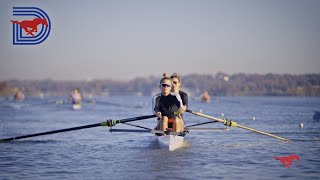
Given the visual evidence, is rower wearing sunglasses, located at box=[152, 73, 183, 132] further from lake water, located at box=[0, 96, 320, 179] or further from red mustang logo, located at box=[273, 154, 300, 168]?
red mustang logo, located at box=[273, 154, 300, 168]

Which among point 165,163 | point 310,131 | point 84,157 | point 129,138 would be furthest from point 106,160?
point 310,131

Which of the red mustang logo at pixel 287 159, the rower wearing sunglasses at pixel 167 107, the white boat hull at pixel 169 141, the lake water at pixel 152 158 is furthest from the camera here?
the rower wearing sunglasses at pixel 167 107

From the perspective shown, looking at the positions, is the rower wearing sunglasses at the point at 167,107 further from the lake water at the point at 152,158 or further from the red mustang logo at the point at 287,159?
the red mustang logo at the point at 287,159

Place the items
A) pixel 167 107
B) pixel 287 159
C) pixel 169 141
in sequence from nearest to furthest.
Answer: pixel 287 159 < pixel 169 141 < pixel 167 107

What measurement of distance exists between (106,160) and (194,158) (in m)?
2.61

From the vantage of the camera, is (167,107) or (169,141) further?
(167,107)

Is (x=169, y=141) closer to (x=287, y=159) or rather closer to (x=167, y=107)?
(x=167, y=107)

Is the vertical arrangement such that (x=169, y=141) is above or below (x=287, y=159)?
above

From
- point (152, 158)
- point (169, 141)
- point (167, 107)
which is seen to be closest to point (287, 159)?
point (169, 141)

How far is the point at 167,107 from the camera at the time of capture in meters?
15.8

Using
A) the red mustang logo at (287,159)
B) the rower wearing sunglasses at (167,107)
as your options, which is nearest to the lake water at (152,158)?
the red mustang logo at (287,159)

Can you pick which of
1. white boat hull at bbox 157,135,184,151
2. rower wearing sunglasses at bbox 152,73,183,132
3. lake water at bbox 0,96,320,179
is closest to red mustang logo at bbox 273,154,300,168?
lake water at bbox 0,96,320,179

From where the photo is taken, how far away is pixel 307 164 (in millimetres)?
13109

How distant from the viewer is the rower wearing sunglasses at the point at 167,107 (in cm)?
1564
